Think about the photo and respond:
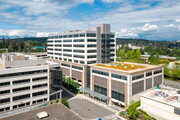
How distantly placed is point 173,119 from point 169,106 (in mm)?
4131

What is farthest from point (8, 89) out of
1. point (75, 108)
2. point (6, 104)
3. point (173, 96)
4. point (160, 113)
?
point (173, 96)

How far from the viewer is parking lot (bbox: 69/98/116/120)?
2140 inches

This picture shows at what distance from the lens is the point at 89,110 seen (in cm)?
5975

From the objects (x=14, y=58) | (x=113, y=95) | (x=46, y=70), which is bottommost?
(x=113, y=95)

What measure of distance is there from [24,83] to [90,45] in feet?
126

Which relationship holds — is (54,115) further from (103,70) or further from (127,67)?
(127,67)

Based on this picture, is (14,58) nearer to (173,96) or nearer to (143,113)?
(143,113)

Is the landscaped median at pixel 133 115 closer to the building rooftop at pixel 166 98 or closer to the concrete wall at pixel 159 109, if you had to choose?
the concrete wall at pixel 159 109

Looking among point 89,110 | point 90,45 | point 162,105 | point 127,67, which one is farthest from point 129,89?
point 90,45

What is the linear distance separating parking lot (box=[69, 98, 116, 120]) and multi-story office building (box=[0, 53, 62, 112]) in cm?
1188

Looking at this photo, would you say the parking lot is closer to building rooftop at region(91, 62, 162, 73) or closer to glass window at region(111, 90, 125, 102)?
glass window at region(111, 90, 125, 102)

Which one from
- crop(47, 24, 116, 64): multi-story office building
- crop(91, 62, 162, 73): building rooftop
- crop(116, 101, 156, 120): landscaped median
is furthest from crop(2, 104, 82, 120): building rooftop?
crop(47, 24, 116, 64): multi-story office building

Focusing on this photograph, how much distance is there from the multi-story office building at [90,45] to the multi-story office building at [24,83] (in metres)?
22.5

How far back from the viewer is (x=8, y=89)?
5238cm
